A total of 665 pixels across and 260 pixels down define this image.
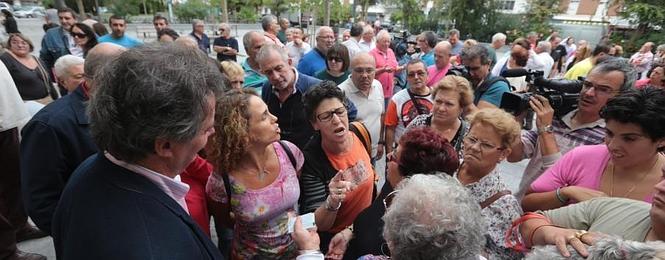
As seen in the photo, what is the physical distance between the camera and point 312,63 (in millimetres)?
4859

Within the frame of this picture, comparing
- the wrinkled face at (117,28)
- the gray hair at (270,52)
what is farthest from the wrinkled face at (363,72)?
the wrinkled face at (117,28)

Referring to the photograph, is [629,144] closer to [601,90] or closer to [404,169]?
[601,90]

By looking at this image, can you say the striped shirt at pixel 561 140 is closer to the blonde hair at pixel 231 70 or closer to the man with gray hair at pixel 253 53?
the blonde hair at pixel 231 70

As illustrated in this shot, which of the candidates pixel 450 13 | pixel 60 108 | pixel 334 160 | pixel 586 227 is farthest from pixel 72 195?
pixel 450 13

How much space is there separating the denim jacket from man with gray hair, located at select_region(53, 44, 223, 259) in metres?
6.12

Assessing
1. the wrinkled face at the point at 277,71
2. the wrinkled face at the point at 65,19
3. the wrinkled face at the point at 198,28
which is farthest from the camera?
the wrinkled face at the point at 198,28

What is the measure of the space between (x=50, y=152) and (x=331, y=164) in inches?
58.5

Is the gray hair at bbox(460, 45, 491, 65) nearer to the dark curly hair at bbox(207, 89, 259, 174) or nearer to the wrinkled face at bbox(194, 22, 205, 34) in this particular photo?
the dark curly hair at bbox(207, 89, 259, 174)

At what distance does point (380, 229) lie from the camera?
156cm

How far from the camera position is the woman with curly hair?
5.75ft

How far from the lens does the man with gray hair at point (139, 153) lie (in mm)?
906

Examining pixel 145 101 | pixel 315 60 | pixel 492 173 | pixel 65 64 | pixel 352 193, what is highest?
pixel 145 101

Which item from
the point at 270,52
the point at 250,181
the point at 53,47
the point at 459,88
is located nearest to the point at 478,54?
the point at 459,88

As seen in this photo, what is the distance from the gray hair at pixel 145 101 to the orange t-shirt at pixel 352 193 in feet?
4.00
